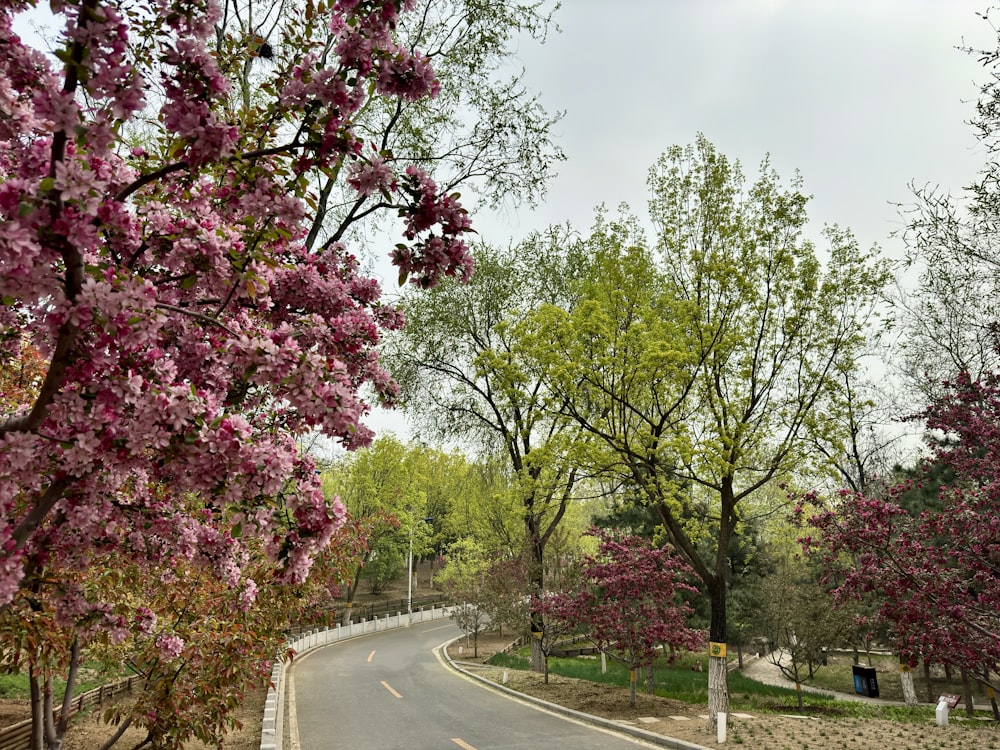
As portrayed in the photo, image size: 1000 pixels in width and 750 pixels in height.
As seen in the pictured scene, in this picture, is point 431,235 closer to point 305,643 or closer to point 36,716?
point 36,716

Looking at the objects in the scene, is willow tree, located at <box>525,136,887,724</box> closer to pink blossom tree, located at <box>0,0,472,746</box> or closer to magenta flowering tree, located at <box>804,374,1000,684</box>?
magenta flowering tree, located at <box>804,374,1000,684</box>

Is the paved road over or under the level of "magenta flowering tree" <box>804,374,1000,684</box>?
under

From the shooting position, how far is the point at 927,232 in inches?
303

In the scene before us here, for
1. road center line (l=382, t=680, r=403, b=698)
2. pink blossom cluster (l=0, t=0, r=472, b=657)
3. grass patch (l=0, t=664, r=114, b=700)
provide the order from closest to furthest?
1. pink blossom cluster (l=0, t=0, r=472, b=657)
2. grass patch (l=0, t=664, r=114, b=700)
3. road center line (l=382, t=680, r=403, b=698)

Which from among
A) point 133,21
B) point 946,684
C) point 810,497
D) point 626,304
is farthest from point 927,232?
point 946,684

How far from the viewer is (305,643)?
27.9 meters

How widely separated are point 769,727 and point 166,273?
13362 millimetres

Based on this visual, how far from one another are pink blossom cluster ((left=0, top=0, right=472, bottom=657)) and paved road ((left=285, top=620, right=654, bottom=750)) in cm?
935

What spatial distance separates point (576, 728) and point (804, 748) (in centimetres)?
434

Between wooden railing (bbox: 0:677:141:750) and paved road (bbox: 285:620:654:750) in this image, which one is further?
paved road (bbox: 285:620:654:750)

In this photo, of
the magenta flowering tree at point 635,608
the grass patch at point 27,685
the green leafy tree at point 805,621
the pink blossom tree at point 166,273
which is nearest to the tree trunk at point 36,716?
the pink blossom tree at point 166,273

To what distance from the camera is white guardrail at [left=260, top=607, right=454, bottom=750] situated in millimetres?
10579

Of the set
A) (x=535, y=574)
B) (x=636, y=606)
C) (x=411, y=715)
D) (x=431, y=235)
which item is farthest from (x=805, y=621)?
(x=431, y=235)

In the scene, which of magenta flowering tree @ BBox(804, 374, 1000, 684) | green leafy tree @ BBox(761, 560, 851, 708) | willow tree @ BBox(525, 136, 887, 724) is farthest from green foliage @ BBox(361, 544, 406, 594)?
magenta flowering tree @ BBox(804, 374, 1000, 684)
